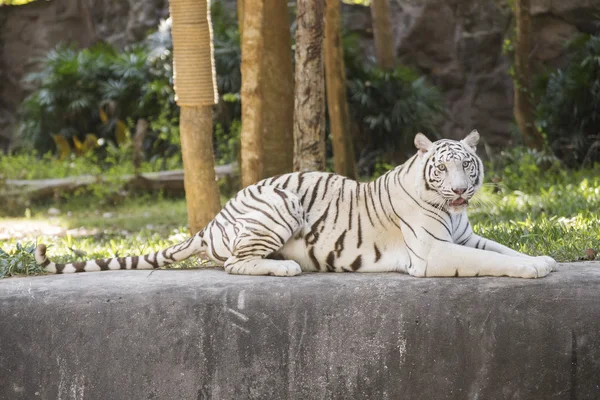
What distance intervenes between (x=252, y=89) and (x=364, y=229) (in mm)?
2369

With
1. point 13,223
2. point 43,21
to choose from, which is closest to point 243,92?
point 13,223

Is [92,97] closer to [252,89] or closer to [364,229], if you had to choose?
[252,89]

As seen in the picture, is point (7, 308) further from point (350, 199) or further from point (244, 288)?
point (350, 199)

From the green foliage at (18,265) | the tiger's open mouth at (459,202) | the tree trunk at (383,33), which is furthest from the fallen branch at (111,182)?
the tiger's open mouth at (459,202)

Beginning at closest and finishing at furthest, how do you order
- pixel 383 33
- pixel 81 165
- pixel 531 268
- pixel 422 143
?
pixel 531 268, pixel 422 143, pixel 81 165, pixel 383 33

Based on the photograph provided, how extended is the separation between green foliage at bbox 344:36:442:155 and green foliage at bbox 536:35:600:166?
2.27 m

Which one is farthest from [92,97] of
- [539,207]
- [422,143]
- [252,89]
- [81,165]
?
[422,143]

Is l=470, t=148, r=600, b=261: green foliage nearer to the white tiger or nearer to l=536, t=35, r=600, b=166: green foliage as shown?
the white tiger

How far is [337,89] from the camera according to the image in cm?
992

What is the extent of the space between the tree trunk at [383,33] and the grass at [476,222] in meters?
4.20

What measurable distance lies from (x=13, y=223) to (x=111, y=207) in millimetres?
1751

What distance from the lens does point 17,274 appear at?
18.0ft

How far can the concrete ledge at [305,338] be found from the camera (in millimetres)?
4410

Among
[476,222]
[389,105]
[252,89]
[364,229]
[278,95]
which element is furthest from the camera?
[389,105]
